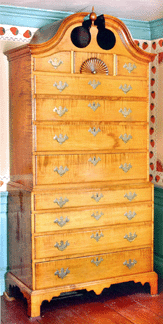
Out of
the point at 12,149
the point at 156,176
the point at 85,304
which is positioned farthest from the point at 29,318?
the point at 156,176

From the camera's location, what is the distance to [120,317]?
325 cm

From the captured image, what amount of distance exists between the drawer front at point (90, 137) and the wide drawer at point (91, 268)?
0.90 m

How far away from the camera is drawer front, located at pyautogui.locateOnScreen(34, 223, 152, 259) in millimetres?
3248

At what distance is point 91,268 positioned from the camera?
3.42 meters

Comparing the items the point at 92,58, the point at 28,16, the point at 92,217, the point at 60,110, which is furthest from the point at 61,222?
the point at 28,16

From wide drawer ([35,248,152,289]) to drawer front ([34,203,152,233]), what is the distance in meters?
0.27

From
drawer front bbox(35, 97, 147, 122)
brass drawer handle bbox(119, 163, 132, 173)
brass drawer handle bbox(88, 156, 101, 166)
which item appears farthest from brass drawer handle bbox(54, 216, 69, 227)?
drawer front bbox(35, 97, 147, 122)

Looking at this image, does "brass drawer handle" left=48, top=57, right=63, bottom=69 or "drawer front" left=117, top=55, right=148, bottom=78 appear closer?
"brass drawer handle" left=48, top=57, right=63, bottom=69

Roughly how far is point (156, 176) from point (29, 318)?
1.87 meters

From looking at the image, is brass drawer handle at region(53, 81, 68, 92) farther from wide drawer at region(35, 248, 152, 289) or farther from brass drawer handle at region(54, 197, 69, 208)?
wide drawer at region(35, 248, 152, 289)

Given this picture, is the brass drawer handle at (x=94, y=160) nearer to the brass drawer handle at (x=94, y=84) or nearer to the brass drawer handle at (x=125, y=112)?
the brass drawer handle at (x=125, y=112)

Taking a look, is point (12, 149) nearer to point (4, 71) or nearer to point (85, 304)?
point (4, 71)

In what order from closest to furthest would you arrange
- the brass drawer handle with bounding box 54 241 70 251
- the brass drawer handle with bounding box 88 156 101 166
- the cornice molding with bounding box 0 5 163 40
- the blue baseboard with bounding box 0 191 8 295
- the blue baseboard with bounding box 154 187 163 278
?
the brass drawer handle with bounding box 54 241 70 251 → the brass drawer handle with bounding box 88 156 101 166 → the cornice molding with bounding box 0 5 163 40 → the blue baseboard with bounding box 0 191 8 295 → the blue baseboard with bounding box 154 187 163 278

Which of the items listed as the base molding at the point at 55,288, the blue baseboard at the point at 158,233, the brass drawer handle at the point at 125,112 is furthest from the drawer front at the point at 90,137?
the base molding at the point at 55,288
